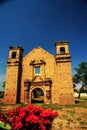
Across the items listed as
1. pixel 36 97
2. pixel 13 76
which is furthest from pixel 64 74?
pixel 36 97

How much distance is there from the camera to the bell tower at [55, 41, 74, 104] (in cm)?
1826

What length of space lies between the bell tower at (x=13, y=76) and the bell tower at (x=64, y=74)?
5.94 m

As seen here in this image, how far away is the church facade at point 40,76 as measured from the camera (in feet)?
61.9

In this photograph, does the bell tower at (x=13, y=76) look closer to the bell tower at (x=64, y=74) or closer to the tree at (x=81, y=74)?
the bell tower at (x=64, y=74)

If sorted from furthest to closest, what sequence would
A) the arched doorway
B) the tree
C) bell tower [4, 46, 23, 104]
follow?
the tree
the arched doorway
bell tower [4, 46, 23, 104]

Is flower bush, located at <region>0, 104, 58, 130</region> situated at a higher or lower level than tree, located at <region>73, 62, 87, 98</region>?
lower

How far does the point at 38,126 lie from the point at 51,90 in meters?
14.0

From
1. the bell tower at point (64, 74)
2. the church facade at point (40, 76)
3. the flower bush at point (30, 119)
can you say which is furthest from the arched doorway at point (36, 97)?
the flower bush at point (30, 119)

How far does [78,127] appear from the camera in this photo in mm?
9094

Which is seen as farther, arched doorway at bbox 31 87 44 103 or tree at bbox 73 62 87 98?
tree at bbox 73 62 87 98

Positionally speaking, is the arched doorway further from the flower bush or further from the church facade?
the flower bush

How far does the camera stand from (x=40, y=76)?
20.5 m

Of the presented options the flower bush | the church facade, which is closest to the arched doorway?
the church facade

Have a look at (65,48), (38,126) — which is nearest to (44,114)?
(38,126)
